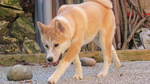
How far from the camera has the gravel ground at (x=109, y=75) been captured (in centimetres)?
444

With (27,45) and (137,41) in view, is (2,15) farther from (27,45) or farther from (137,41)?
(137,41)

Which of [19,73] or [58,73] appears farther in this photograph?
[19,73]

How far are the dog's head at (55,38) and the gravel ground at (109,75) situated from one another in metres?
0.60

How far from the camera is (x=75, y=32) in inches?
164

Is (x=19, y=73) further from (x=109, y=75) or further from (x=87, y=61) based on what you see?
(x=87, y=61)

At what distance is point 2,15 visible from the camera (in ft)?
24.5

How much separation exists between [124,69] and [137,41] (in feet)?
6.48

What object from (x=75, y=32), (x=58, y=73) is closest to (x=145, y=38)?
(x=75, y=32)

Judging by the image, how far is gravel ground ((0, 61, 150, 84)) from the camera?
4.44 metres

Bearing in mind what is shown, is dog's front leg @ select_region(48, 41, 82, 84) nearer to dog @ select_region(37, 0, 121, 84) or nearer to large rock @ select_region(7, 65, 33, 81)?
dog @ select_region(37, 0, 121, 84)

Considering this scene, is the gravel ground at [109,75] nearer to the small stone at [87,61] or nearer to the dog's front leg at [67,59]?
the small stone at [87,61]

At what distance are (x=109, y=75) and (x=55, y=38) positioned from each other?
45.8 inches

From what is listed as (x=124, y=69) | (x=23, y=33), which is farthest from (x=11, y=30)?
(x=124, y=69)

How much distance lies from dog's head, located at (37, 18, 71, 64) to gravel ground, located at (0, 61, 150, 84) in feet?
1.96
